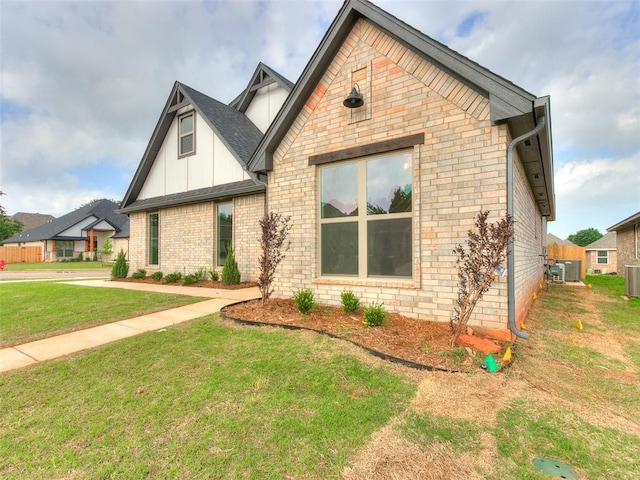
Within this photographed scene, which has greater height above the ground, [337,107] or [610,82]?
[610,82]

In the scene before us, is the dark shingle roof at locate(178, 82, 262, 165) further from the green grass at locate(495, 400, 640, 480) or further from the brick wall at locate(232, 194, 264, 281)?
the green grass at locate(495, 400, 640, 480)

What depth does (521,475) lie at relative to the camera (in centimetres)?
194

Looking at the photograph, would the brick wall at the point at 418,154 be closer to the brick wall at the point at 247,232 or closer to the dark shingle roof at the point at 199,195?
the dark shingle roof at the point at 199,195

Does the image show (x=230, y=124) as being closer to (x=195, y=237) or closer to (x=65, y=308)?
(x=195, y=237)

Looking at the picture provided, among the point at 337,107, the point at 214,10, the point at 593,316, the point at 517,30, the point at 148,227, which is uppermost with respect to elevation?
the point at 214,10

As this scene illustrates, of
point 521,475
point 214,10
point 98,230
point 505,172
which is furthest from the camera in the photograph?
point 98,230

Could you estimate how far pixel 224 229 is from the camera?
11133 millimetres

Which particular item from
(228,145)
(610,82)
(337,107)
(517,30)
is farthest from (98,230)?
(610,82)

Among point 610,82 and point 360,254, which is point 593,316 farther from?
point 610,82

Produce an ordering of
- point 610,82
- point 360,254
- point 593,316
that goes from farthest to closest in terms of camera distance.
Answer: point 610,82 → point 593,316 → point 360,254

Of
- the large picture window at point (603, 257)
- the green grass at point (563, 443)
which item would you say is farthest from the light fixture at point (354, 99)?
the large picture window at point (603, 257)

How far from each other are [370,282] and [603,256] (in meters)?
42.7

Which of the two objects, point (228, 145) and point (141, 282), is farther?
point (141, 282)

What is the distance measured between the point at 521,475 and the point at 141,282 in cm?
1322
